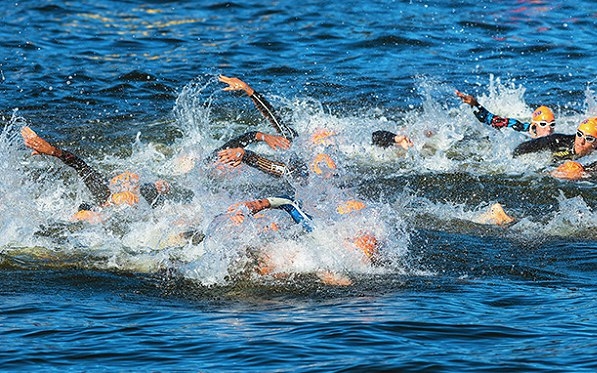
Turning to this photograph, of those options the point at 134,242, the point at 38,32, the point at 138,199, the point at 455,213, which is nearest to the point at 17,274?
the point at 134,242

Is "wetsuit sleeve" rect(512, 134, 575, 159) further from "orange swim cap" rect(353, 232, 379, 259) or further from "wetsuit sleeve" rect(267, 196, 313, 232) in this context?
"wetsuit sleeve" rect(267, 196, 313, 232)

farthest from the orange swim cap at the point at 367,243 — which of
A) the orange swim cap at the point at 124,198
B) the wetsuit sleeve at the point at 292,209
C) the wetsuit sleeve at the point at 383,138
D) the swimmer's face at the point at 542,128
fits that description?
the swimmer's face at the point at 542,128

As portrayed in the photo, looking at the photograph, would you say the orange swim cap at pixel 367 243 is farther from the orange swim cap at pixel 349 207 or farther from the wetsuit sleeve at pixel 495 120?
the wetsuit sleeve at pixel 495 120

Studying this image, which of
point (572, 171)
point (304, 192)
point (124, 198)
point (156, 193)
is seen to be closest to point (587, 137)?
point (572, 171)

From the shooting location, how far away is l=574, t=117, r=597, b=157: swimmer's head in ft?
48.1

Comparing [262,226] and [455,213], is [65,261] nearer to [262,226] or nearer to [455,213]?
[262,226]

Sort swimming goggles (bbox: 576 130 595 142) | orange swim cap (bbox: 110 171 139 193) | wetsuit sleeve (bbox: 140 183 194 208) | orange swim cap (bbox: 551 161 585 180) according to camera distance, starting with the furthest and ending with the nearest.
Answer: swimming goggles (bbox: 576 130 595 142)
orange swim cap (bbox: 551 161 585 180)
wetsuit sleeve (bbox: 140 183 194 208)
orange swim cap (bbox: 110 171 139 193)

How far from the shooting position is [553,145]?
15.1 m

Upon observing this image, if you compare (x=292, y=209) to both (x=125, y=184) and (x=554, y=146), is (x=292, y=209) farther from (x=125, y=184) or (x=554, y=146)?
(x=554, y=146)

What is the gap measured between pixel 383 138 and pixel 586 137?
2.61 meters

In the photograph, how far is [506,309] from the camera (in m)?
9.05

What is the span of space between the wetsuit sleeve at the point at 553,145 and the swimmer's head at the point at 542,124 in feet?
1.75

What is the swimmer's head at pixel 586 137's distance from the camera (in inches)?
577

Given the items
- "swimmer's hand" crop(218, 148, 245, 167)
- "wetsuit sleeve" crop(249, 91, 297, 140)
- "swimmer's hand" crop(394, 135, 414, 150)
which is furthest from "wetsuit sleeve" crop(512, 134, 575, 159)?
"swimmer's hand" crop(218, 148, 245, 167)
